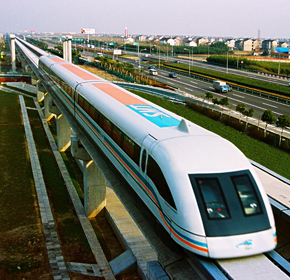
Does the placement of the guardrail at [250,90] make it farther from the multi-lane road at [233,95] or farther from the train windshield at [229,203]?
the train windshield at [229,203]

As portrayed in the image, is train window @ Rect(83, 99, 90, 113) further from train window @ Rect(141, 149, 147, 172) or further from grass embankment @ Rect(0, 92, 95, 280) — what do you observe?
train window @ Rect(141, 149, 147, 172)

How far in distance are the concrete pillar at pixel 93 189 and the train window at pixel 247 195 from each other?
1574cm

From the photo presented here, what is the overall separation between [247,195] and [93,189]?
1668cm

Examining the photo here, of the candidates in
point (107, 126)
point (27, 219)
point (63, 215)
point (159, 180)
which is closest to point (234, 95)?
point (63, 215)

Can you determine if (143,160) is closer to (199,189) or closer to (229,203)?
(199,189)

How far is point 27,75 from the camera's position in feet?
267

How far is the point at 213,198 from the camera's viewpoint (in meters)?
9.30

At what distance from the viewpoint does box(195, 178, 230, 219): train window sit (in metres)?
9.10

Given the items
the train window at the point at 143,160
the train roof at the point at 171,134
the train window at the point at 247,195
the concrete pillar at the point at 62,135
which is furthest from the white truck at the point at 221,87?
the train window at the point at 247,195

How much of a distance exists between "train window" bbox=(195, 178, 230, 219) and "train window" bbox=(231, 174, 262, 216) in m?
0.49

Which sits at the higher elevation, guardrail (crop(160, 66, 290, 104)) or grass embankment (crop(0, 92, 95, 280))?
guardrail (crop(160, 66, 290, 104))

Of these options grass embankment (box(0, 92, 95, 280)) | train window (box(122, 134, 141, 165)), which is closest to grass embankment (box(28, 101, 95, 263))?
grass embankment (box(0, 92, 95, 280))

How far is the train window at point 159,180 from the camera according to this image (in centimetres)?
972

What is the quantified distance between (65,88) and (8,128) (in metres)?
17.5
